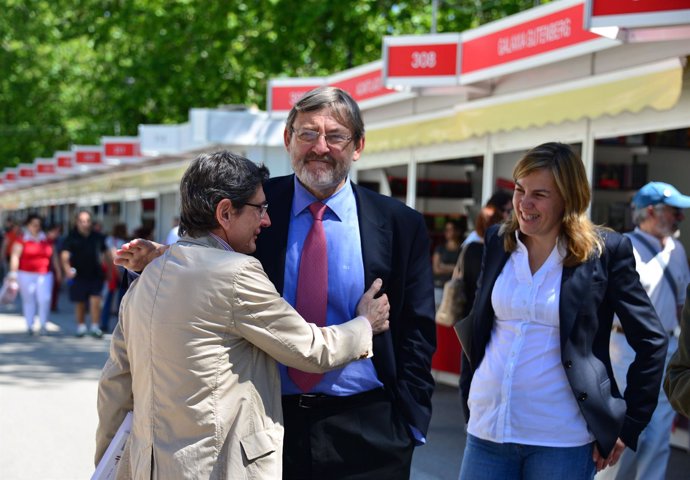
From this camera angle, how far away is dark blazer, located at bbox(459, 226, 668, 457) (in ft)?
11.4

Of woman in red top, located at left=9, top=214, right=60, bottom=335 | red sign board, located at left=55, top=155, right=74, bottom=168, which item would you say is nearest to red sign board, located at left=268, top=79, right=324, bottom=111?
woman in red top, located at left=9, top=214, right=60, bottom=335

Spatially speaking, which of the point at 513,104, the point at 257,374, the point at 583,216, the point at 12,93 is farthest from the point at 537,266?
the point at 12,93

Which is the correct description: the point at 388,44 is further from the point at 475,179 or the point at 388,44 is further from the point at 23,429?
the point at 23,429

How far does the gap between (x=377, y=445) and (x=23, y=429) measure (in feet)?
19.5

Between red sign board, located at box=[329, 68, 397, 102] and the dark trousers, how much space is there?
31.5ft

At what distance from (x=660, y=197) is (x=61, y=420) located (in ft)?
17.1

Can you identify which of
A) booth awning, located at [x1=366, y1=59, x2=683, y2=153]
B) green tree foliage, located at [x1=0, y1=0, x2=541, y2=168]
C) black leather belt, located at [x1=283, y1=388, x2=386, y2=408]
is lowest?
black leather belt, located at [x1=283, y1=388, x2=386, y2=408]

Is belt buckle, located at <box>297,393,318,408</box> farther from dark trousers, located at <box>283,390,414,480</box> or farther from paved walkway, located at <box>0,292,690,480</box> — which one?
paved walkway, located at <box>0,292,690,480</box>

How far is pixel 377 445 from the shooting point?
3162 millimetres

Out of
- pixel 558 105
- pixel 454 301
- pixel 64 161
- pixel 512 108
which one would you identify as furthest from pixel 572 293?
pixel 64 161

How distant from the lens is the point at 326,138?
10.6 ft

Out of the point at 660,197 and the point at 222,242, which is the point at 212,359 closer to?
the point at 222,242

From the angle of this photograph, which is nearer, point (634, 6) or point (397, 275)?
point (397, 275)

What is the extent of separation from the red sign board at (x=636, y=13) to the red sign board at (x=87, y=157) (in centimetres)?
2346
